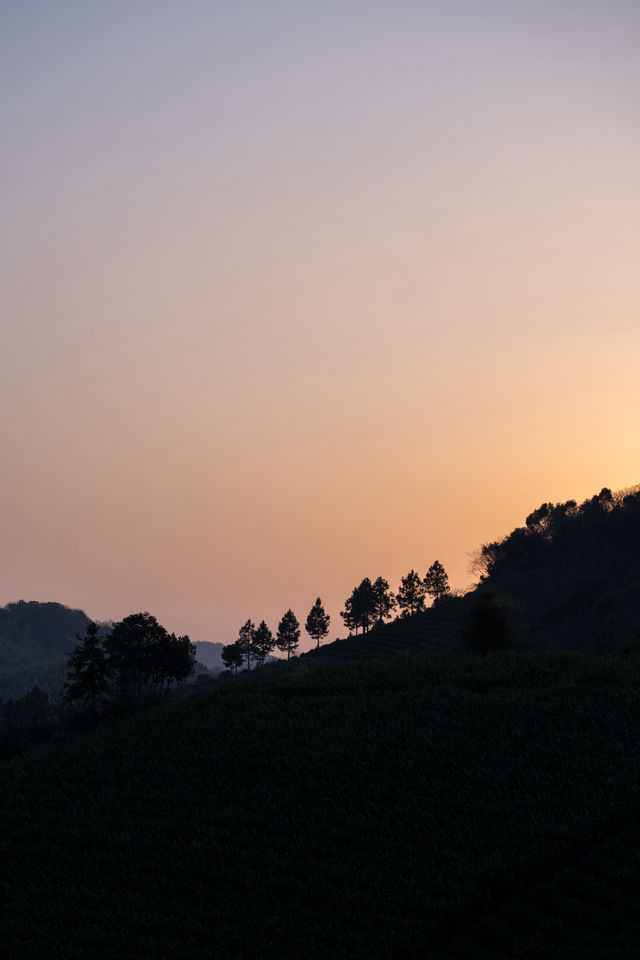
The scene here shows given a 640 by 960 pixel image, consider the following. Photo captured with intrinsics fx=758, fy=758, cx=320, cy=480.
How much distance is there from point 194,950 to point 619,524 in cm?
13355

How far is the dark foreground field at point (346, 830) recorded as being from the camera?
1086 inches

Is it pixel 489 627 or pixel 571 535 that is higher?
pixel 571 535

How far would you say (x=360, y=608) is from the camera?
156750mm

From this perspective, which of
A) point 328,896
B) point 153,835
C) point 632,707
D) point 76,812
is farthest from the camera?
point 632,707

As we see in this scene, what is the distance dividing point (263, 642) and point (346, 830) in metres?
125

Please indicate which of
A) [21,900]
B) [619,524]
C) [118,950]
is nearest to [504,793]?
[118,950]

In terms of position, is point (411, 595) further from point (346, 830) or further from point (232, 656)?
point (346, 830)

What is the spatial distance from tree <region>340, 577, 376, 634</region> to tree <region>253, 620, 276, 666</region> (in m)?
15.9

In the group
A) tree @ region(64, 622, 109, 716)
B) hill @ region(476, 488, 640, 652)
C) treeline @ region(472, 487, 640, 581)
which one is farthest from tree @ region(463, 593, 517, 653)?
treeline @ region(472, 487, 640, 581)

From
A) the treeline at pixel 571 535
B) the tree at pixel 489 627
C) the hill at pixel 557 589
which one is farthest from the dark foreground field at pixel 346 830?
the treeline at pixel 571 535

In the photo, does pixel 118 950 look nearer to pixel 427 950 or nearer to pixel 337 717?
pixel 427 950

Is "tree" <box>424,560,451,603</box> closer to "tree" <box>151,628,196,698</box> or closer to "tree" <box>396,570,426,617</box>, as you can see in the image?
"tree" <box>396,570,426,617</box>

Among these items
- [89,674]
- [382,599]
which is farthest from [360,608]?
[89,674]

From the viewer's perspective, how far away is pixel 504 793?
38.2 meters
